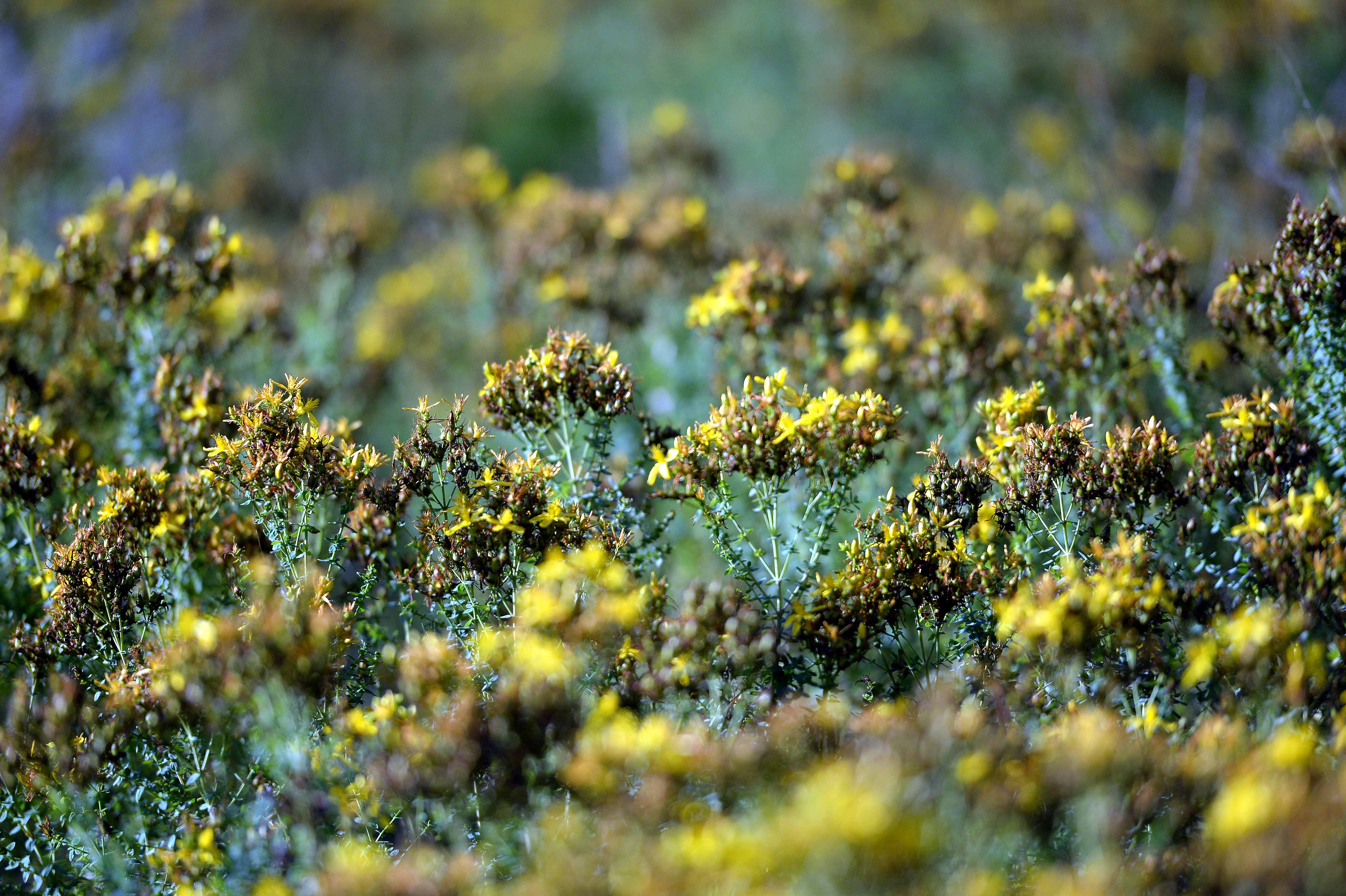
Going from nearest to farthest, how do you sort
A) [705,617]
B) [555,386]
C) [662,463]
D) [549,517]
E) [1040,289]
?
[705,617] < [549,517] < [662,463] < [555,386] < [1040,289]

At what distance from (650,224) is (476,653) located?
8.07ft

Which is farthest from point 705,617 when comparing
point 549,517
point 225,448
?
point 225,448

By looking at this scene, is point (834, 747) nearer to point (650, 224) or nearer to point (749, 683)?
point (749, 683)

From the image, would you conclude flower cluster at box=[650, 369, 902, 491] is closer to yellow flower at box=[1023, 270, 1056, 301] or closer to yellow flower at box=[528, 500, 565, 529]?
yellow flower at box=[528, 500, 565, 529]

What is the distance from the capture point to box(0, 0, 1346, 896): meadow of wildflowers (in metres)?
1.70

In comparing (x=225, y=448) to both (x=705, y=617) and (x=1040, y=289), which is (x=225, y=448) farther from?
(x=1040, y=289)

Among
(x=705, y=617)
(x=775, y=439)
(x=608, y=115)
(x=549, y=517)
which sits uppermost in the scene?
(x=608, y=115)

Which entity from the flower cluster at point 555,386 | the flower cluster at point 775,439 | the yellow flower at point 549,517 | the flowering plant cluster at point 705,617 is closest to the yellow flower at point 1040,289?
the flowering plant cluster at point 705,617

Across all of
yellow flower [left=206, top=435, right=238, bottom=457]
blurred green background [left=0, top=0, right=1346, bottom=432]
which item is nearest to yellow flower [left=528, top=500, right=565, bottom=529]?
yellow flower [left=206, top=435, right=238, bottom=457]

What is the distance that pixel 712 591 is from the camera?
2.12 metres

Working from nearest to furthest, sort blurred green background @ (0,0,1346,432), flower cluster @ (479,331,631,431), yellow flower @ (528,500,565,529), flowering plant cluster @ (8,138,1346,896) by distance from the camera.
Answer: flowering plant cluster @ (8,138,1346,896) → yellow flower @ (528,500,565,529) → flower cluster @ (479,331,631,431) → blurred green background @ (0,0,1346,432)

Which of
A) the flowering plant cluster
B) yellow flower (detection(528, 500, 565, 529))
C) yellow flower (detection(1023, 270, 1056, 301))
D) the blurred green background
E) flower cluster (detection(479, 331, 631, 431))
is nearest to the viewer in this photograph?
the flowering plant cluster

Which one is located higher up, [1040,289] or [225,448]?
[1040,289]

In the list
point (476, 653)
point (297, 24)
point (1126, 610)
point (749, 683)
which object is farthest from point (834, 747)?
point (297, 24)
